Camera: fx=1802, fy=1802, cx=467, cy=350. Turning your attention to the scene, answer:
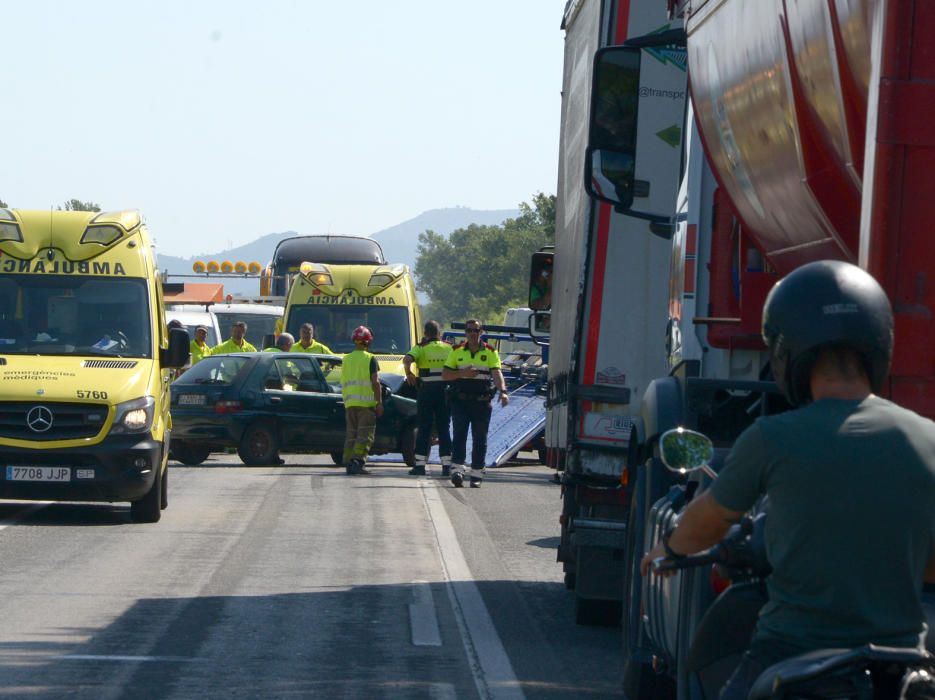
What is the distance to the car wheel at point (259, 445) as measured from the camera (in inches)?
903

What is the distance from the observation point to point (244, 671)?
799 centimetres

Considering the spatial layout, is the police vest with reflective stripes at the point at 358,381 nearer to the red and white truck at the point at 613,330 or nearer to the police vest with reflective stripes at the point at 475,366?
the police vest with reflective stripes at the point at 475,366

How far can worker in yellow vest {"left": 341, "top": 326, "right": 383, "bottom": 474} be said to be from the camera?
22172mm

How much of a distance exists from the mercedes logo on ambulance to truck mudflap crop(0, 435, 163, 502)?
19 centimetres

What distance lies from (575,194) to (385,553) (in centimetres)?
313

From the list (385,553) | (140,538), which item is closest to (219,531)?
(140,538)

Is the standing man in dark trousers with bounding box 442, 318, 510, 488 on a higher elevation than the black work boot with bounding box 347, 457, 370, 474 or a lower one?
higher

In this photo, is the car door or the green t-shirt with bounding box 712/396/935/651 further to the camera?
the car door

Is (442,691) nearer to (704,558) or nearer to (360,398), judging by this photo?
(704,558)

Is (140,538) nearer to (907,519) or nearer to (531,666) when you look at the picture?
(531,666)

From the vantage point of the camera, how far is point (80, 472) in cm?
1437

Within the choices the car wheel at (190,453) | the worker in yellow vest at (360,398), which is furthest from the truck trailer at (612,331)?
the car wheel at (190,453)

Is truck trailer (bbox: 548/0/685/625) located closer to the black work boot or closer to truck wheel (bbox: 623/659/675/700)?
truck wheel (bbox: 623/659/675/700)

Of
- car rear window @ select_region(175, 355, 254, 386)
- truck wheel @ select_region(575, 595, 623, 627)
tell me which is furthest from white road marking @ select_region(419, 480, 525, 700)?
car rear window @ select_region(175, 355, 254, 386)
